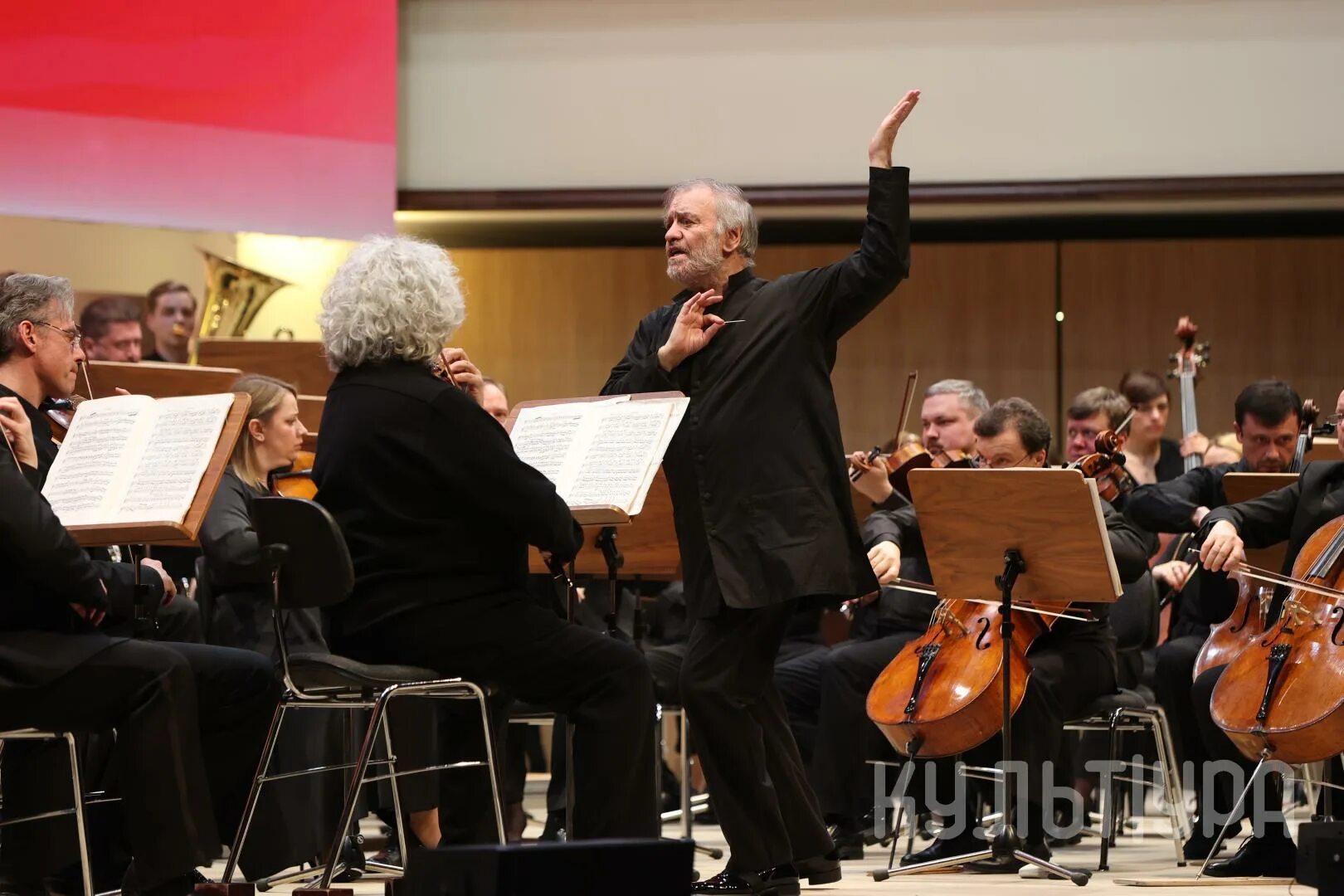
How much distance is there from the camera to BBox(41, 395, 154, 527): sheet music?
3.11m

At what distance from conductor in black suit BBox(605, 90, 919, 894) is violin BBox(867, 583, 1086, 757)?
0.51 metres

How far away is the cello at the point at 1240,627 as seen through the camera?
3.95 meters

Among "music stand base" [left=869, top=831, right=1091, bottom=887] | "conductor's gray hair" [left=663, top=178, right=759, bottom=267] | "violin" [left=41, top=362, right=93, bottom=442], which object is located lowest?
"music stand base" [left=869, top=831, right=1091, bottom=887]

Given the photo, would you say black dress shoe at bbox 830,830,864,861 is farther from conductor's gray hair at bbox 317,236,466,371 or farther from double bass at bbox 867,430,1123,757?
conductor's gray hair at bbox 317,236,466,371

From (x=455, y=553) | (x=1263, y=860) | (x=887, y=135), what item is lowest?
(x=1263, y=860)

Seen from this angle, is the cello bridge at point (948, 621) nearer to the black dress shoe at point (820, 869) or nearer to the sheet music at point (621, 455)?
the black dress shoe at point (820, 869)

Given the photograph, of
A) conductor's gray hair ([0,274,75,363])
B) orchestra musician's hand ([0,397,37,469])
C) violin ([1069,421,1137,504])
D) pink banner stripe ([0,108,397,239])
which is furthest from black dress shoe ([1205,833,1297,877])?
pink banner stripe ([0,108,397,239])

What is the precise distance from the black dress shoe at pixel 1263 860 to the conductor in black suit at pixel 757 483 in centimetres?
110

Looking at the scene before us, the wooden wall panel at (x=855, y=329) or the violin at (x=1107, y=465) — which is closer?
the violin at (x=1107, y=465)

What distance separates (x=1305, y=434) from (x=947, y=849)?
4.92 feet

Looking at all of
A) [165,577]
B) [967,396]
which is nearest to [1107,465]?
[967,396]

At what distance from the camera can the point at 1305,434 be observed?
15.0 feet

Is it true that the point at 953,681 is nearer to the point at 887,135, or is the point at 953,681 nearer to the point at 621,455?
the point at 621,455

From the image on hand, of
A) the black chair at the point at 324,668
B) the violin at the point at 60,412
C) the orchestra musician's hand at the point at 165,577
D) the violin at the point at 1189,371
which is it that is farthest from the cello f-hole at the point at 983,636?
the violin at the point at 60,412
